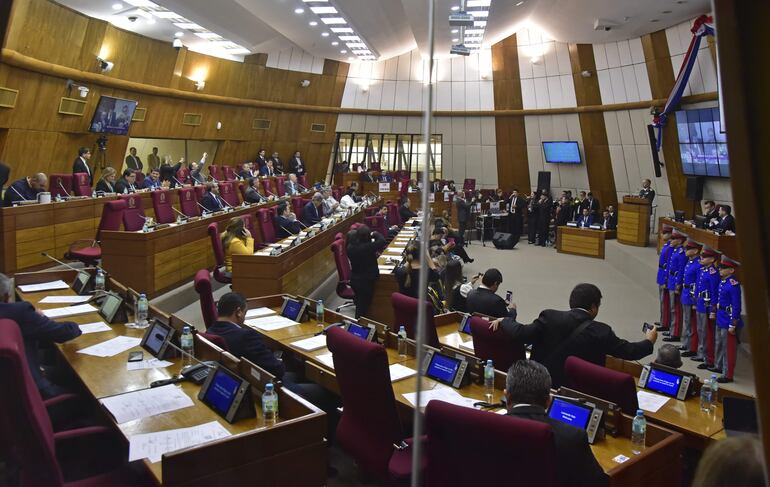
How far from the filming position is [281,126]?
691 inches

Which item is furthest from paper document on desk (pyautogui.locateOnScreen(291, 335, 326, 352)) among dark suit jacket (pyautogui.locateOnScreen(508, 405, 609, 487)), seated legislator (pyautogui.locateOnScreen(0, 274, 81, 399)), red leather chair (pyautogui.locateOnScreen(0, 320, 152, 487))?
dark suit jacket (pyautogui.locateOnScreen(508, 405, 609, 487))

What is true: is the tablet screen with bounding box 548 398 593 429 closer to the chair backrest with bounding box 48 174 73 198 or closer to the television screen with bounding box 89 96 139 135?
the chair backrest with bounding box 48 174 73 198

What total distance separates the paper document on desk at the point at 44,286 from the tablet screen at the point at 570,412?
420 cm

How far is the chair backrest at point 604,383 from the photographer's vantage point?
273cm

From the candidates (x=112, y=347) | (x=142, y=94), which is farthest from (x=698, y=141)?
(x=112, y=347)

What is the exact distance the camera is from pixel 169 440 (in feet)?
7.64

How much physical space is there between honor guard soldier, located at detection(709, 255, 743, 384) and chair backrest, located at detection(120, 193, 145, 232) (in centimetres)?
635

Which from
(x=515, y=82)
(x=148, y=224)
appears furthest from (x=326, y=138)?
(x=148, y=224)

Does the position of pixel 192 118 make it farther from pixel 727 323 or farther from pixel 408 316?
pixel 727 323

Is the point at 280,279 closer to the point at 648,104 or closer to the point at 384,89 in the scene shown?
the point at 648,104

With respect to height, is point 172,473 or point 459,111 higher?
point 459,111

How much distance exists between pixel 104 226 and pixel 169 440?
4.99 m

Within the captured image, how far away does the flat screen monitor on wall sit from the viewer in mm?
16734

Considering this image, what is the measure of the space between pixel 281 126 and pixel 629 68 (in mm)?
9600
